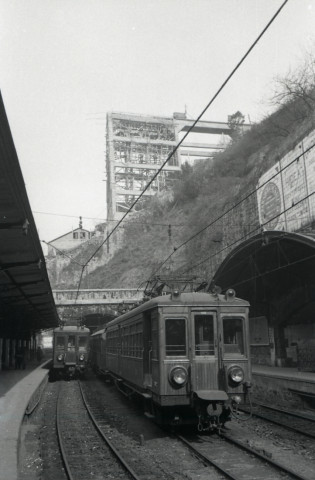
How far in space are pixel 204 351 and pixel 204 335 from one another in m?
0.34

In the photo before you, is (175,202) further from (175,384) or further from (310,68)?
(175,384)

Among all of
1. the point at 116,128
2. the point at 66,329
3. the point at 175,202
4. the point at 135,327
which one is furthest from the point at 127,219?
the point at 135,327

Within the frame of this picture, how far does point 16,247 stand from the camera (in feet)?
37.9

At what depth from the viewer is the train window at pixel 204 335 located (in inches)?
377

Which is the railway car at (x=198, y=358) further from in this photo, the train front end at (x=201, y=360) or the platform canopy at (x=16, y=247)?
the platform canopy at (x=16, y=247)

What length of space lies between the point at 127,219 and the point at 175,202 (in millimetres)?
8621

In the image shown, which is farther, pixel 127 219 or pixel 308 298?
pixel 127 219

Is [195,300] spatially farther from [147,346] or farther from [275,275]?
[275,275]

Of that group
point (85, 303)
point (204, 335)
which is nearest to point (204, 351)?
point (204, 335)

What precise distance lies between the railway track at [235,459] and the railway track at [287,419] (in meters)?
1.85

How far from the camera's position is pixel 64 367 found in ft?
76.9

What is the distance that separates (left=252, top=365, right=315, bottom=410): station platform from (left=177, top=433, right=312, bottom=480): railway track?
16.9 ft

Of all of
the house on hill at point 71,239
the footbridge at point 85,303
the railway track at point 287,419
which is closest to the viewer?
the railway track at point 287,419

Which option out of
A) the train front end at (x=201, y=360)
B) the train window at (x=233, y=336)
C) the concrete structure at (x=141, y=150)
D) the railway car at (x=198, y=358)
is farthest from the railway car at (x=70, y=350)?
the concrete structure at (x=141, y=150)
